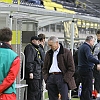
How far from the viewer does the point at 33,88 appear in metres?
8.64

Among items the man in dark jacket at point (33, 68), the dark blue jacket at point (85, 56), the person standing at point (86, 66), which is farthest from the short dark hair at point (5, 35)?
the person standing at point (86, 66)

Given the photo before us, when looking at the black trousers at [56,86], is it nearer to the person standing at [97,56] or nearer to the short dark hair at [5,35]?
the person standing at [97,56]

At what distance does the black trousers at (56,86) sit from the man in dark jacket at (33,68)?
3.77ft

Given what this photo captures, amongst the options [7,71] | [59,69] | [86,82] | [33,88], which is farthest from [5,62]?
[86,82]

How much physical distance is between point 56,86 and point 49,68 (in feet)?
1.21

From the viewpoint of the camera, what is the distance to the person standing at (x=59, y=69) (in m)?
7.18

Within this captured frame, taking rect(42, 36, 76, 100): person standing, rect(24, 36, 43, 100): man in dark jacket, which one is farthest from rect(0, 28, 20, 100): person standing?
rect(24, 36, 43, 100): man in dark jacket

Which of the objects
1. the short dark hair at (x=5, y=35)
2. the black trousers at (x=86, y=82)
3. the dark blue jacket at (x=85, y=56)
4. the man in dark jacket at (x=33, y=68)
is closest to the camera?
the short dark hair at (x=5, y=35)

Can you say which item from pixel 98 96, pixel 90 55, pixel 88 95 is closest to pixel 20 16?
pixel 90 55

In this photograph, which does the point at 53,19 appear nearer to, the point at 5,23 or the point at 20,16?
the point at 20,16

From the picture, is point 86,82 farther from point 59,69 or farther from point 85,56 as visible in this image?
point 59,69

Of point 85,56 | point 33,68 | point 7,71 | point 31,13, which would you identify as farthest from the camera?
point 85,56

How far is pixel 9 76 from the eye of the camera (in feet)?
15.8

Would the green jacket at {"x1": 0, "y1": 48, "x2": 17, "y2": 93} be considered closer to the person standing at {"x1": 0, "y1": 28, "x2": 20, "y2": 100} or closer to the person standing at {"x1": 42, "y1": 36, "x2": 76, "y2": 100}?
the person standing at {"x1": 0, "y1": 28, "x2": 20, "y2": 100}
